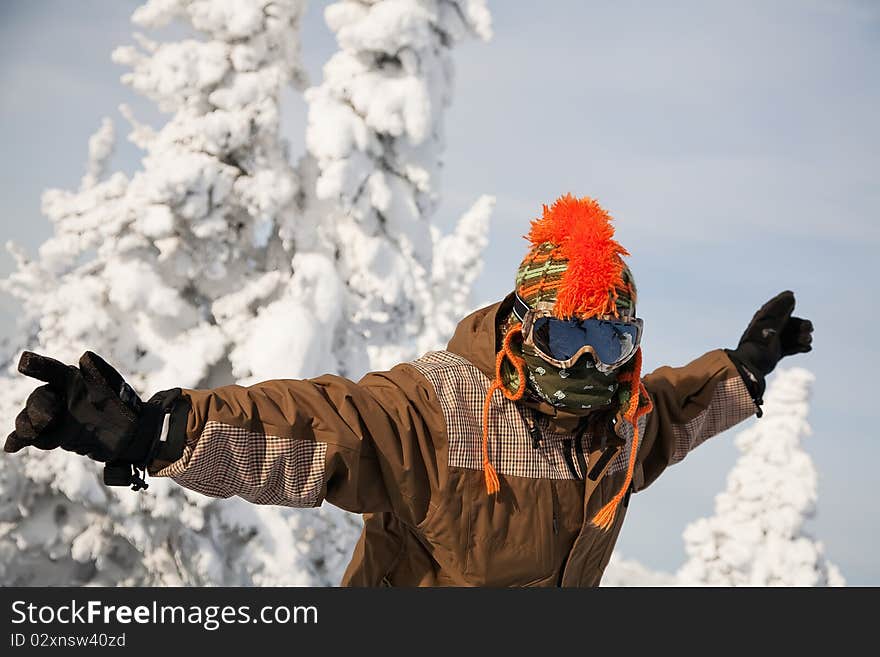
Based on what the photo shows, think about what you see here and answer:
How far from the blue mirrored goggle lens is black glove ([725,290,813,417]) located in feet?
4.05

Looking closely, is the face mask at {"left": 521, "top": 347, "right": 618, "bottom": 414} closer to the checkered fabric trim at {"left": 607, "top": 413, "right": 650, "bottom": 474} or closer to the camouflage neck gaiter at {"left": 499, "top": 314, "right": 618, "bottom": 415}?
the camouflage neck gaiter at {"left": 499, "top": 314, "right": 618, "bottom": 415}

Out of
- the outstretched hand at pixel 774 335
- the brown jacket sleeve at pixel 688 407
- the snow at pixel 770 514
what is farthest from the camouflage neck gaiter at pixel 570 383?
the snow at pixel 770 514

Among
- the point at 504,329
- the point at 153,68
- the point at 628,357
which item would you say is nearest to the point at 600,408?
the point at 628,357

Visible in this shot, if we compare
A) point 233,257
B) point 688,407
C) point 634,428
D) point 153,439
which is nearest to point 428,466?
point 634,428

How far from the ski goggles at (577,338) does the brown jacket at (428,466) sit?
0.67 feet

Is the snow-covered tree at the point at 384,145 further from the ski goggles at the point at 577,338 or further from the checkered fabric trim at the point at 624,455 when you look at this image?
the ski goggles at the point at 577,338

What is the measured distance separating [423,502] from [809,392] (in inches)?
310

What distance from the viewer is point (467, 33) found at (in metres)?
7.87

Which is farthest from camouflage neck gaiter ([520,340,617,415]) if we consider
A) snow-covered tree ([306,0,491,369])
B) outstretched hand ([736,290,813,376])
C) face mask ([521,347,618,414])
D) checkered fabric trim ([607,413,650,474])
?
snow-covered tree ([306,0,491,369])

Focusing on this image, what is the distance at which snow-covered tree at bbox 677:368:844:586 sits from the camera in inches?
356

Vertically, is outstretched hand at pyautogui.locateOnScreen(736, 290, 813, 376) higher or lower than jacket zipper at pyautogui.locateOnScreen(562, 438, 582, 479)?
higher

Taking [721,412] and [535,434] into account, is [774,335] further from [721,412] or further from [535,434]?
[535,434]

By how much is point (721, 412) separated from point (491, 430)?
1.32 m

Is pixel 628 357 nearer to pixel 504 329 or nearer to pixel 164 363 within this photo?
pixel 504 329
